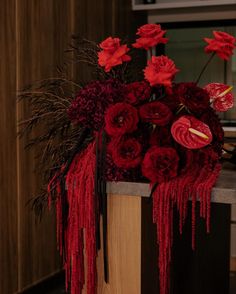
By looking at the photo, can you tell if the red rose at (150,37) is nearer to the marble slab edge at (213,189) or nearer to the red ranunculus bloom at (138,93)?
the red ranunculus bloom at (138,93)

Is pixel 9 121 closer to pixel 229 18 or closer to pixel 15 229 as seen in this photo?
pixel 15 229

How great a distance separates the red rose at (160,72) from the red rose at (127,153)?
0.60 feet

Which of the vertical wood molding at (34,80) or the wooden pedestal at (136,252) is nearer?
the wooden pedestal at (136,252)

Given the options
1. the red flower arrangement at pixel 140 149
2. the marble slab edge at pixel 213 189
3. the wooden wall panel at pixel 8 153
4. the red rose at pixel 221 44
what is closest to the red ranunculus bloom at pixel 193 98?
the red flower arrangement at pixel 140 149

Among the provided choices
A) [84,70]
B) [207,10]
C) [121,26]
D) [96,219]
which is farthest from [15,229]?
[207,10]

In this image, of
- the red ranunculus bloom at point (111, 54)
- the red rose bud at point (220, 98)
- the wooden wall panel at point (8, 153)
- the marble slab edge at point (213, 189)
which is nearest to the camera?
the marble slab edge at point (213, 189)

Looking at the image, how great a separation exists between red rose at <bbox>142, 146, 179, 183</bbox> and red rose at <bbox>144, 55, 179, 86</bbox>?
19 cm

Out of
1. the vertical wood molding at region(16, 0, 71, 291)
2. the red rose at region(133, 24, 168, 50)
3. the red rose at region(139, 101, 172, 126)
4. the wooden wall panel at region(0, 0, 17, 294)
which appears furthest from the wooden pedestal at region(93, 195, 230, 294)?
the vertical wood molding at region(16, 0, 71, 291)

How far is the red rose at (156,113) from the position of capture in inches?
61.7

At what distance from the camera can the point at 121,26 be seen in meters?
4.44

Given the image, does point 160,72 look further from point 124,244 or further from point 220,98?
point 124,244

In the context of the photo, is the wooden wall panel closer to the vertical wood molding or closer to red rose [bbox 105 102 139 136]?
the vertical wood molding

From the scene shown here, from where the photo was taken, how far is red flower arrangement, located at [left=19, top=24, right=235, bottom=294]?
1.56m

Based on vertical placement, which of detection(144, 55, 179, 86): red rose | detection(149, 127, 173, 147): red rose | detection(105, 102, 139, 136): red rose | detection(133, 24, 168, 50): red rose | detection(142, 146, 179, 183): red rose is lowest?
detection(142, 146, 179, 183): red rose
